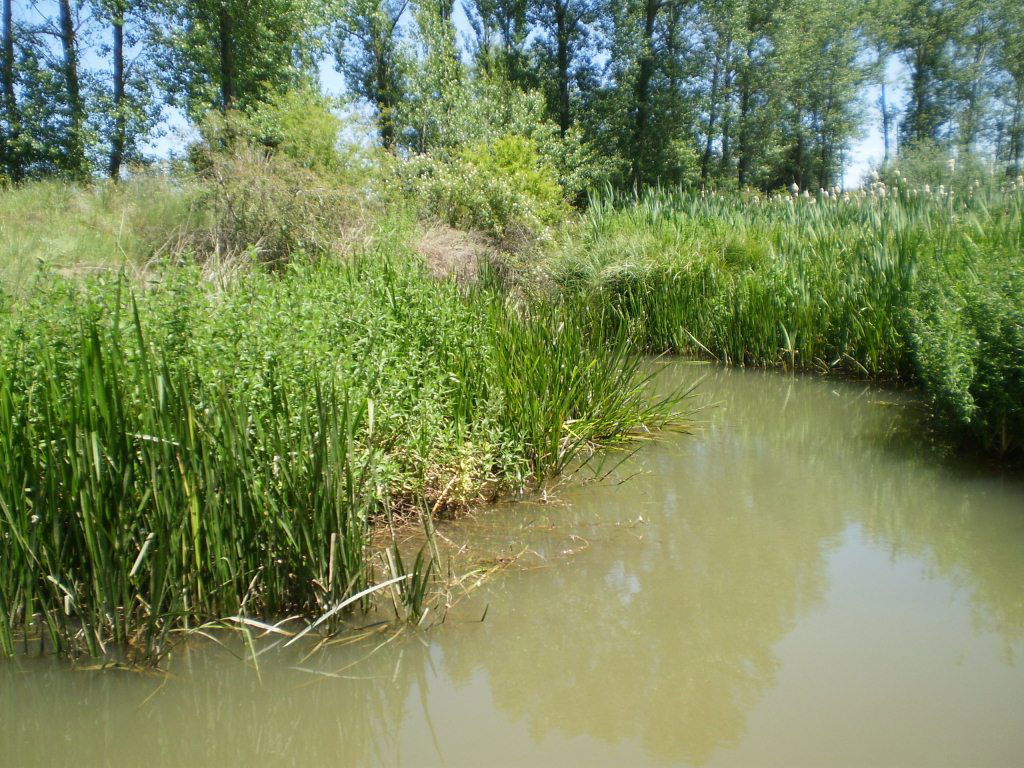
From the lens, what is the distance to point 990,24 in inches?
1359

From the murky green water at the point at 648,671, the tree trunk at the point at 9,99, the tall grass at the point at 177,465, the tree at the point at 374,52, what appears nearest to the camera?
the murky green water at the point at 648,671

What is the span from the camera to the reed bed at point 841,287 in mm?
5180

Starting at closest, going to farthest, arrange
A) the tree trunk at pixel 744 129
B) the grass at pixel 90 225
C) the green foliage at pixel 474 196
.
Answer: the grass at pixel 90 225 < the green foliage at pixel 474 196 < the tree trunk at pixel 744 129

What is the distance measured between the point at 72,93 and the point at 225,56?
13.1 ft

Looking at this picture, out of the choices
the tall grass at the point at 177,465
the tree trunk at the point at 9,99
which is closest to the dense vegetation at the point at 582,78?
the tree trunk at the point at 9,99

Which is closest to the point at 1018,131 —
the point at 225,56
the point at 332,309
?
the point at 225,56

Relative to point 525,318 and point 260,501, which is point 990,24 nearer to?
point 525,318

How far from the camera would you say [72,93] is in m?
20.7

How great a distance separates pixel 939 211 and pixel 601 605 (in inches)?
290

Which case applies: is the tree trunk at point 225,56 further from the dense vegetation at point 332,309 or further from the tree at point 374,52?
the tree at point 374,52

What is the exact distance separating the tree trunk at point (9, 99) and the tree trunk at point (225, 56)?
4.92 m

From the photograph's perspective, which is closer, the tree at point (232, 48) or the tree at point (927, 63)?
the tree at point (232, 48)

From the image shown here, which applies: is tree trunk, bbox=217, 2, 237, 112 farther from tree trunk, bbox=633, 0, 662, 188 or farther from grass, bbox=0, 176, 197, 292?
tree trunk, bbox=633, 0, 662, 188

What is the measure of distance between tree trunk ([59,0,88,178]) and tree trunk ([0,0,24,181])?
3.70ft
